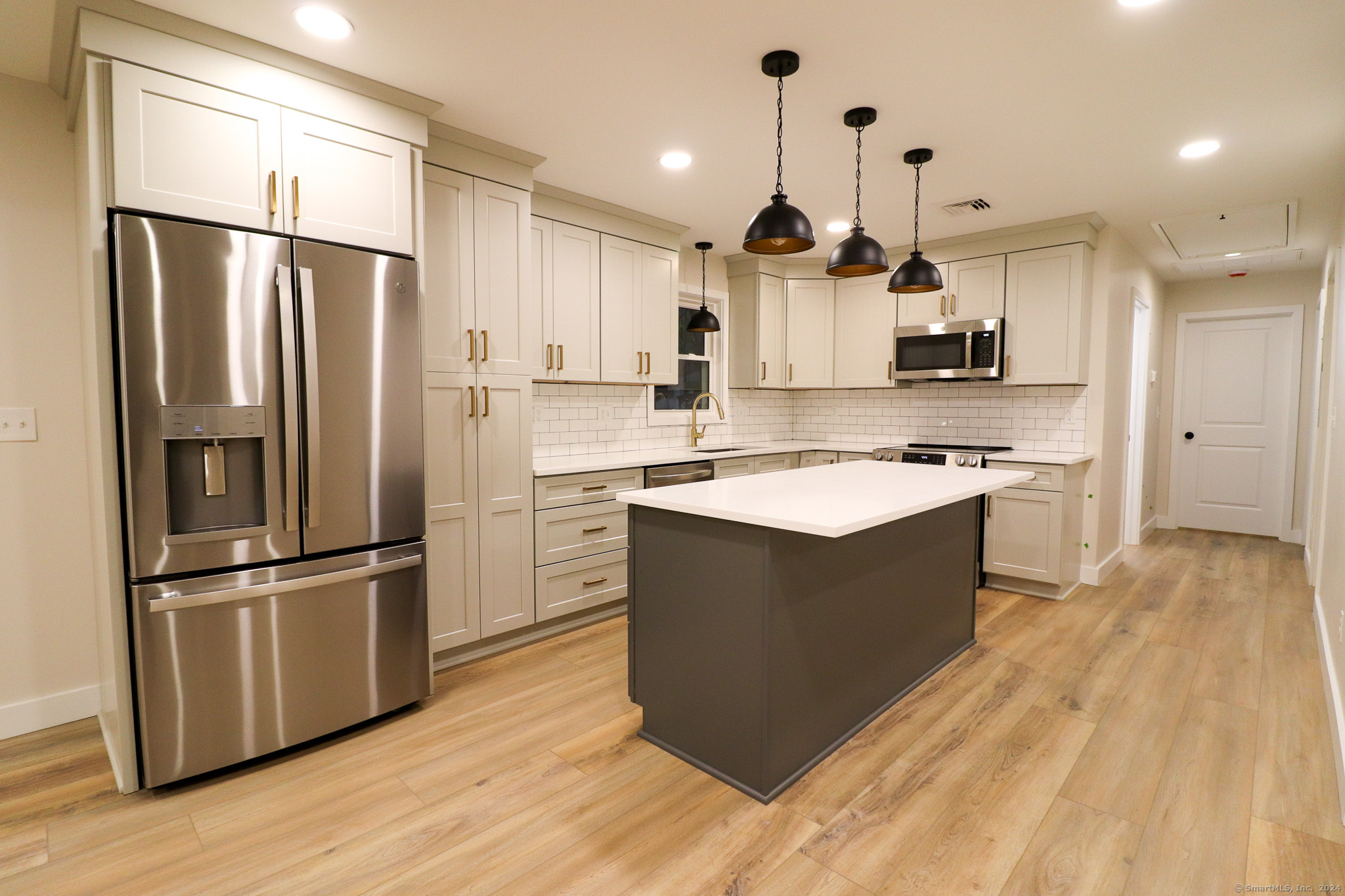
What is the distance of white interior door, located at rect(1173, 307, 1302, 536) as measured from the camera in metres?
5.86

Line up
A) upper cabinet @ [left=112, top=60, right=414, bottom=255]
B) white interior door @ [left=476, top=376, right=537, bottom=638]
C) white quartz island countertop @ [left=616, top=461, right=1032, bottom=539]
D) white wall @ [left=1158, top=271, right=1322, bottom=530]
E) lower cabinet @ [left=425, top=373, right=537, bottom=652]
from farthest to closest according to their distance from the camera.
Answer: white wall @ [left=1158, top=271, right=1322, bottom=530] < white interior door @ [left=476, top=376, right=537, bottom=638] < lower cabinet @ [left=425, top=373, right=537, bottom=652] < upper cabinet @ [left=112, top=60, right=414, bottom=255] < white quartz island countertop @ [left=616, top=461, right=1032, bottom=539]

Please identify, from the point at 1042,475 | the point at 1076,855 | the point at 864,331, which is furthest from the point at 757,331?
the point at 1076,855

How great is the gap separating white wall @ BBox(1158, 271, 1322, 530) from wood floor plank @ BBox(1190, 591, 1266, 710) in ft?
8.80

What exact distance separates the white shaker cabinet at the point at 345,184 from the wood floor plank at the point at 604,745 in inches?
79.5

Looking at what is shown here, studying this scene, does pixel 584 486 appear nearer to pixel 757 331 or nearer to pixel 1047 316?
pixel 757 331

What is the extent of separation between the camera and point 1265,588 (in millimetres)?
4371

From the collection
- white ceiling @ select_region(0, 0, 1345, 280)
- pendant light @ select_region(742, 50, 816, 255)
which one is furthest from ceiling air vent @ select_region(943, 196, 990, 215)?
pendant light @ select_region(742, 50, 816, 255)

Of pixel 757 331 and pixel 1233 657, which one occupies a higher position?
pixel 757 331

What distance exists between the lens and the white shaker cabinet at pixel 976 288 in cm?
454

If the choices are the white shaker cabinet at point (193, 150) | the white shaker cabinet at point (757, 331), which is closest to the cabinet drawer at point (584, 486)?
the white shaker cabinet at point (193, 150)

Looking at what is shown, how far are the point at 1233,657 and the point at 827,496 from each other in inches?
102

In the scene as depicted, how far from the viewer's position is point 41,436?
2482 mm

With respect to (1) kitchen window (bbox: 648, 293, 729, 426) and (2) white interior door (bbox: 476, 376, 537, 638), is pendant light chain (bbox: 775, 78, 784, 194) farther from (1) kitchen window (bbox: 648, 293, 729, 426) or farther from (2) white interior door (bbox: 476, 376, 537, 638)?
(1) kitchen window (bbox: 648, 293, 729, 426)

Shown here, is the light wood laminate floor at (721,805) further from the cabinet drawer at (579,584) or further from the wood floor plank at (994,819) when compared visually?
the cabinet drawer at (579,584)
